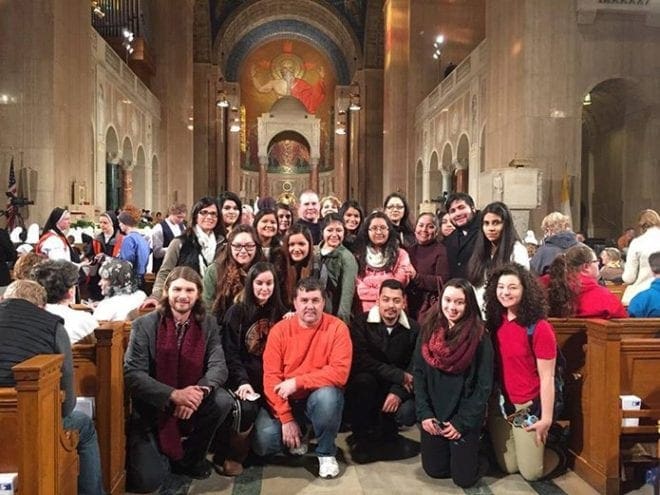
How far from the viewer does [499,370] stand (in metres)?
4.69

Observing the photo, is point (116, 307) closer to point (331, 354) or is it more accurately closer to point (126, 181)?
point (331, 354)

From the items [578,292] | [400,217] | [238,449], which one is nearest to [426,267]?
[400,217]

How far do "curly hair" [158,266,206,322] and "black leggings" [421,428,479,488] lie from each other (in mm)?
1718

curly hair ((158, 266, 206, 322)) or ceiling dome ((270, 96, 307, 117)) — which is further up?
ceiling dome ((270, 96, 307, 117))

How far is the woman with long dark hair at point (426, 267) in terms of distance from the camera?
576 centimetres

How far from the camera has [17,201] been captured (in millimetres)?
12289

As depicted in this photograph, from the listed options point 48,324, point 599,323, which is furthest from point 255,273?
point 599,323

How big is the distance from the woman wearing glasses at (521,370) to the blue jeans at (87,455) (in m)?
2.63

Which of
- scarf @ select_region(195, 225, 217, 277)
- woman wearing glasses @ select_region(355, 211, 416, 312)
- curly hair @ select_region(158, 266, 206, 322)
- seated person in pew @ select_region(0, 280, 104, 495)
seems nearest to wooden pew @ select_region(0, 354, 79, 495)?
seated person in pew @ select_region(0, 280, 104, 495)

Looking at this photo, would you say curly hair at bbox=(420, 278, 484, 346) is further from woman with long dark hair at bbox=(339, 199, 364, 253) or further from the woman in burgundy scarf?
woman with long dark hair at bbox=(339, 199, 364, 253)

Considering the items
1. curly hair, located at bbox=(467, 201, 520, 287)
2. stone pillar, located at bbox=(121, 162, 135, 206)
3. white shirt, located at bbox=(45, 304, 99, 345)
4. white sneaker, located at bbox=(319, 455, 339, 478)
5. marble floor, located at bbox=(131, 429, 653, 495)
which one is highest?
stone pillar, located at bbox=(121, 162, 135, 206)

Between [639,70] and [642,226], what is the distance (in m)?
9.29

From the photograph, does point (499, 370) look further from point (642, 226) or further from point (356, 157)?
point (356, 157)

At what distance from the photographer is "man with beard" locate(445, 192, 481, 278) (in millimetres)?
5773
